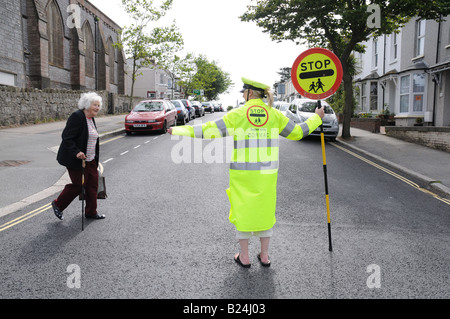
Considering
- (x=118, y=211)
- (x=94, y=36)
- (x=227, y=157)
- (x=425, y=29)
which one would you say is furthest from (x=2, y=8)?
(x=425, y=29)

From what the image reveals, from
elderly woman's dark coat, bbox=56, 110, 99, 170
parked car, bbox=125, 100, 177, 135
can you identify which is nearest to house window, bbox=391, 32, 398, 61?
parked car, bbox=125, 100, 177, 135

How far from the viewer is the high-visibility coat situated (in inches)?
150

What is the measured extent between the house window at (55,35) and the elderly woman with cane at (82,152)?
28066mm

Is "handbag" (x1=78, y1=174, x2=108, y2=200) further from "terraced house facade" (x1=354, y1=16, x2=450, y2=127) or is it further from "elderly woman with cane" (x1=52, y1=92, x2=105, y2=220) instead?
"terraced house facade" (x1=354, y1=16, x2=450, y2=127)

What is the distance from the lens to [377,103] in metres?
26.8

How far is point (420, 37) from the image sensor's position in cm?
2072

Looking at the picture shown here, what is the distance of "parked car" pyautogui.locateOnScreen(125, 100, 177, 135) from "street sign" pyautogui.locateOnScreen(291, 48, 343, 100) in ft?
41.7

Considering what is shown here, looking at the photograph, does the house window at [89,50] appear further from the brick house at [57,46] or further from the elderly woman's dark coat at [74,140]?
the elderly woman's dark coat at [74,140]

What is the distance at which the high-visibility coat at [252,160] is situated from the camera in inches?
150

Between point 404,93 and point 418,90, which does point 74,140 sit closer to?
point 418,90

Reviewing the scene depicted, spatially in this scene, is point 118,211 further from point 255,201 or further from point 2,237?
point 255,201

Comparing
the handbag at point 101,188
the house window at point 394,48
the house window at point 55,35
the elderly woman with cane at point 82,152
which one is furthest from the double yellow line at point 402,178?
the house window at point 55,35

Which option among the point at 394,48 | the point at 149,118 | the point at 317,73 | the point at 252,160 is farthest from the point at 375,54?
the point at 252,160

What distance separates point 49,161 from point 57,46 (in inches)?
963
